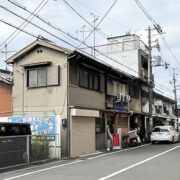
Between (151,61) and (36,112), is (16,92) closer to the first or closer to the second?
(36,112)

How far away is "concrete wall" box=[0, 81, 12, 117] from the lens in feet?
62.2

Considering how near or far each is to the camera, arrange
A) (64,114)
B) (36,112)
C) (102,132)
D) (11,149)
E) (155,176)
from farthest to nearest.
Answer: (102,132), (36,112), (64,114), (11,149), (155,176)

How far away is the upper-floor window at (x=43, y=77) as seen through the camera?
16719 millimetres

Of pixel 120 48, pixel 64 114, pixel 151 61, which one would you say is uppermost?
pixel 120 48

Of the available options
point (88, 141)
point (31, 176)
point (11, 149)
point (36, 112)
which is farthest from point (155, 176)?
point (36, 112)

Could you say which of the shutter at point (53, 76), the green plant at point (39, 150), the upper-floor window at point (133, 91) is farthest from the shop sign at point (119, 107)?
the green plant at point (39, 150)

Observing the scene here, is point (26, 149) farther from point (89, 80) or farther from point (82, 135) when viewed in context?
point (89, 80)

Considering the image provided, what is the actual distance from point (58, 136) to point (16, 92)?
5124mm

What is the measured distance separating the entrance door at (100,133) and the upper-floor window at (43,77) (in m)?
4.52

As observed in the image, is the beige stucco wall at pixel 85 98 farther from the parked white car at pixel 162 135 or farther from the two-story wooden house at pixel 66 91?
the parked white car at pixel 162 135

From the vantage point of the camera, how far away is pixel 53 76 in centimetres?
1684

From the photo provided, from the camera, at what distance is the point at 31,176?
31.3ft

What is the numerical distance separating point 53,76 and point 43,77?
0.86m

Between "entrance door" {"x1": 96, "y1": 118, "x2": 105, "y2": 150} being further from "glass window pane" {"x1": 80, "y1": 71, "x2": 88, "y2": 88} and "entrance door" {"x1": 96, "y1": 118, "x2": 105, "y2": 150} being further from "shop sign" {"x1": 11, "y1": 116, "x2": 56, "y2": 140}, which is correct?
"shop sign" {"x1": 11, "y1": 116, "x2": 56, "y2": 140}
